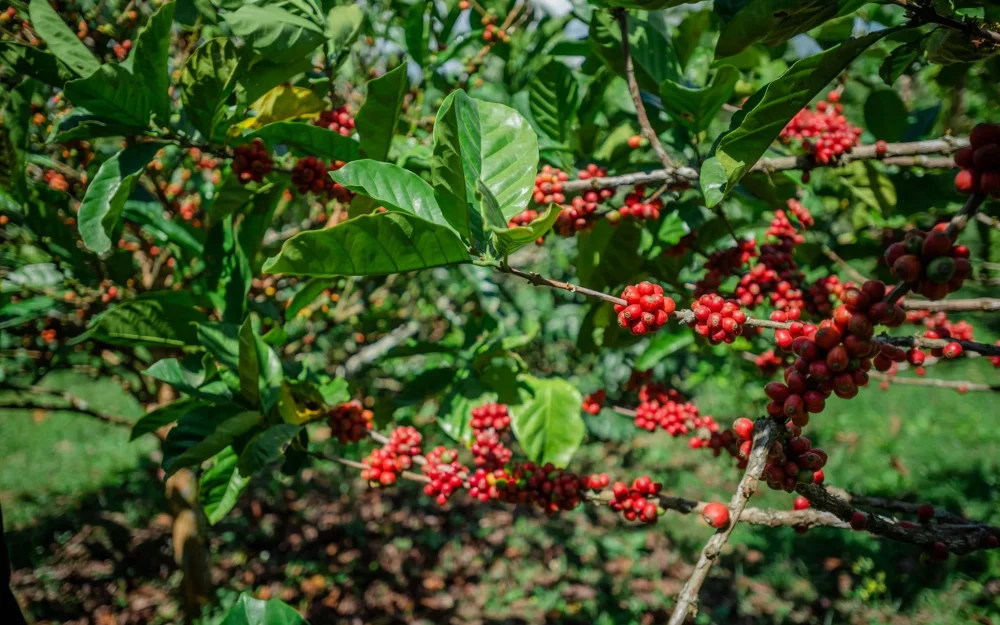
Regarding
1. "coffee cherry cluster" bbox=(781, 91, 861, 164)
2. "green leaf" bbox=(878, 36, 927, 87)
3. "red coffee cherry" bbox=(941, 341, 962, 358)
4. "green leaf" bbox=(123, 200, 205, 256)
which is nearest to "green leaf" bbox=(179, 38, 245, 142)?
"green leaf" bbox=(123, 200, 205, 256)

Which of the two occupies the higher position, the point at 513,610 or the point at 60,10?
the point at 60,10

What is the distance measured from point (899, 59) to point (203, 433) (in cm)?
187

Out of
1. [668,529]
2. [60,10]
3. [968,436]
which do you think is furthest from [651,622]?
[968,436]

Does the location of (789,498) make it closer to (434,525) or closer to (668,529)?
(668,529)

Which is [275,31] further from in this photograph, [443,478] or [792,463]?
[792,463]

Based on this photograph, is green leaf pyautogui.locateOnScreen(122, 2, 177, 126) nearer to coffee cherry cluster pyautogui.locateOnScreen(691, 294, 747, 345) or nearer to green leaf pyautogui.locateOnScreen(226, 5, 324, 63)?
green leaf pyautogui.locateOnScreen(226, 5, 324, 63)

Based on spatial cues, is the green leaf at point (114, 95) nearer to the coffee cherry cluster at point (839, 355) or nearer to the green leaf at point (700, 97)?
the green leaf at point (700, 97)

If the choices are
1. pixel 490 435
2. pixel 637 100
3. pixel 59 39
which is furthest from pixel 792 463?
pixel 59 39

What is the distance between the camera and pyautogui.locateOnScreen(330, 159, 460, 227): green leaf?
104cm

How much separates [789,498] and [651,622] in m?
1.86

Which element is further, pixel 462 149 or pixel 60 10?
pixel 60 10

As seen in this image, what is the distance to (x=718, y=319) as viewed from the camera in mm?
961

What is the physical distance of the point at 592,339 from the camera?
209 centimetres

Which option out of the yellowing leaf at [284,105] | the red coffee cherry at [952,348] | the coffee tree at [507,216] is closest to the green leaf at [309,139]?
the coffee tree at [507,216]
